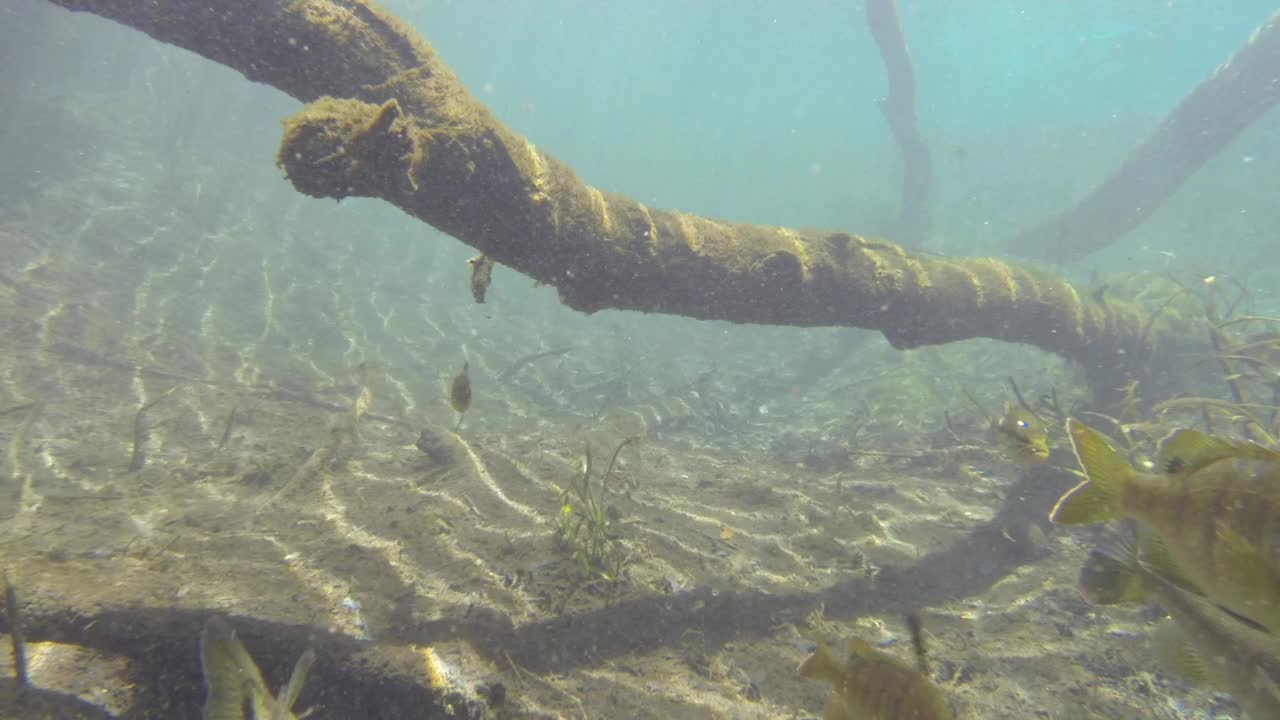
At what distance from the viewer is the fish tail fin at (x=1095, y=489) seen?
1794 mm

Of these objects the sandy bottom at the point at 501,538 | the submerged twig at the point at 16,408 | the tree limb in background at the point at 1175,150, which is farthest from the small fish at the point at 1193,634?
the tree limb in background at the point at 1175,150

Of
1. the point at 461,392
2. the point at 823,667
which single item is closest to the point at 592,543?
the point at 461,392

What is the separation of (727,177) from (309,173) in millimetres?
65362

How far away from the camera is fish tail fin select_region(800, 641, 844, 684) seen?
161cm

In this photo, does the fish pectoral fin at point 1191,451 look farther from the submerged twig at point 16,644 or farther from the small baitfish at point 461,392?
the submerged twig at point 16,644

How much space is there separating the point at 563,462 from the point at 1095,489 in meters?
4.08

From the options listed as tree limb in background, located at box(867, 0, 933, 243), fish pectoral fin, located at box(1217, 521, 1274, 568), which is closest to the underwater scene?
fish pectoral fin, located at box(1217, 521, 1274, 568)

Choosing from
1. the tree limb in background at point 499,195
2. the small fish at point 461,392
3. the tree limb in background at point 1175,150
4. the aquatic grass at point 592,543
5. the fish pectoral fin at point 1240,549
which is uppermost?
the tree limb in background at point 1175,150

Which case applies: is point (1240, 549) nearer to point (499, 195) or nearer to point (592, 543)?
point (592, 543)

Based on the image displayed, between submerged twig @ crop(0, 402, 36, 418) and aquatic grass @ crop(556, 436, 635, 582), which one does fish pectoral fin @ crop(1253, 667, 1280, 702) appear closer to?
aquatic grass @ crop(556, 436, 635, 582)

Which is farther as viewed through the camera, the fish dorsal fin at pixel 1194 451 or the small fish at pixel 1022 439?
the small fish at pixel 1022 439

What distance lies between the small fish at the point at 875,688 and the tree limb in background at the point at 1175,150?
16.6m

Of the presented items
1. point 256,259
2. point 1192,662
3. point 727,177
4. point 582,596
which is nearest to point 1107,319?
point 1192,662

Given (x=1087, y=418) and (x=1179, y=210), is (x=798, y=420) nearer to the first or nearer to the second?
(x=1087, y=418)
